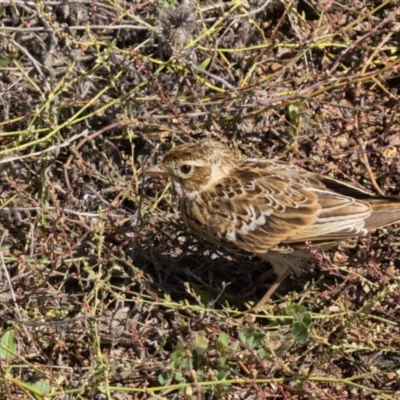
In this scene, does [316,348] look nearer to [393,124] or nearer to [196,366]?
[196,366]

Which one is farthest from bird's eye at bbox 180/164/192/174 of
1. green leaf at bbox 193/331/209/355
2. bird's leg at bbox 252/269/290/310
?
green leaf at bbox 193/331/209/355

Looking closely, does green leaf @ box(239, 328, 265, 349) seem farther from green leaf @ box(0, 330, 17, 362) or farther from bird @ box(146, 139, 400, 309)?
green leaf @ box(0, 330, 17, 362)

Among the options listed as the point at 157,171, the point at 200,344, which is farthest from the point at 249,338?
the point at 157,171

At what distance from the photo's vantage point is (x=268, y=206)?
22.4ft

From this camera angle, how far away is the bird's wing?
6715mm

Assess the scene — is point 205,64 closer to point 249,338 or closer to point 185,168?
point 185,168

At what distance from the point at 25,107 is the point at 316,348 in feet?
9.46

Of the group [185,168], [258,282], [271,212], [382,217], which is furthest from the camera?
[258,282]

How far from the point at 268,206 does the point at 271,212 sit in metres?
0.05

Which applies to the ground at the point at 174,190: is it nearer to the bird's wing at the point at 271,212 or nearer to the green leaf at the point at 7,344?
the green leaf at the point at 7,344

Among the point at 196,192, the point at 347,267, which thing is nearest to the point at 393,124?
the point at 347,267

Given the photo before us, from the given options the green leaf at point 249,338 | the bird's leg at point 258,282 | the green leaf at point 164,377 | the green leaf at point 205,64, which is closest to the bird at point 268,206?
the bird's leg at point 258,282

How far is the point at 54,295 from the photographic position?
7031mm

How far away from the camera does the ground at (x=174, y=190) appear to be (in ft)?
21.9
